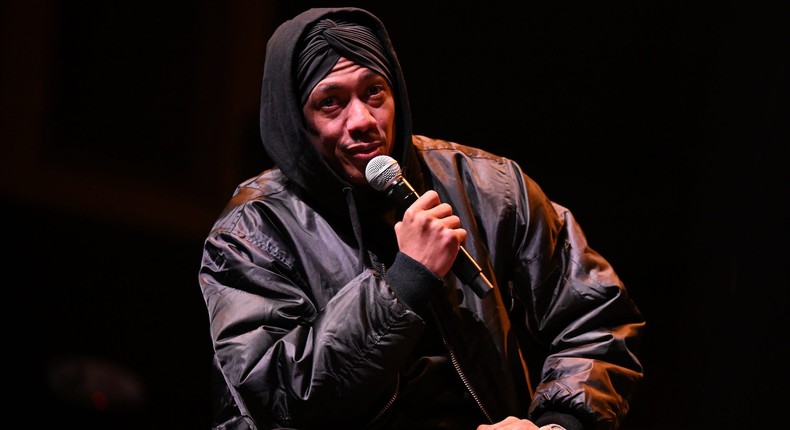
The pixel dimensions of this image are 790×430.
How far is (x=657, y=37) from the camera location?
241cm

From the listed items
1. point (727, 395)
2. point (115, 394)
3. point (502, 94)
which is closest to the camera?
point (115, 394)

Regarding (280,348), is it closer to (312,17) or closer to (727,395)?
(312,17)

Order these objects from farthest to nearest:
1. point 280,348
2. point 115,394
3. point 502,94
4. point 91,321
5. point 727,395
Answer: point 502,94
point 727,395
point 91,321
point 115,394
point 280,348

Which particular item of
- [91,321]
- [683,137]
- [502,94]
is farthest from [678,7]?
[91,321]

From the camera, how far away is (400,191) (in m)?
1.47

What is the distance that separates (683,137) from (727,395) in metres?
0.65

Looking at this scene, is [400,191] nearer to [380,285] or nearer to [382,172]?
[382,172]

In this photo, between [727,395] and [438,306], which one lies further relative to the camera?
[727,395]

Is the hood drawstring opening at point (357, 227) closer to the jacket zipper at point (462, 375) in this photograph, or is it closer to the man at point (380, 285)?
the man at point (380, 285)

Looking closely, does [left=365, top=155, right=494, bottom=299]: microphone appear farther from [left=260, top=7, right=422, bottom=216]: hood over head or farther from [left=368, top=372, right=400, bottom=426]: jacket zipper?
[left=368, top=372, right=400, bottom=426]: jacket zipper

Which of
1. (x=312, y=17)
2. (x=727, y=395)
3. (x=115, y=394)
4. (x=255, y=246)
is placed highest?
(x=312, y=17)

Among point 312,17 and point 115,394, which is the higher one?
point 312,17

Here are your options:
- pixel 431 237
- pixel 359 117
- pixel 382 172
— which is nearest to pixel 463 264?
pixel 431 237

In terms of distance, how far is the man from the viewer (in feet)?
4.61
